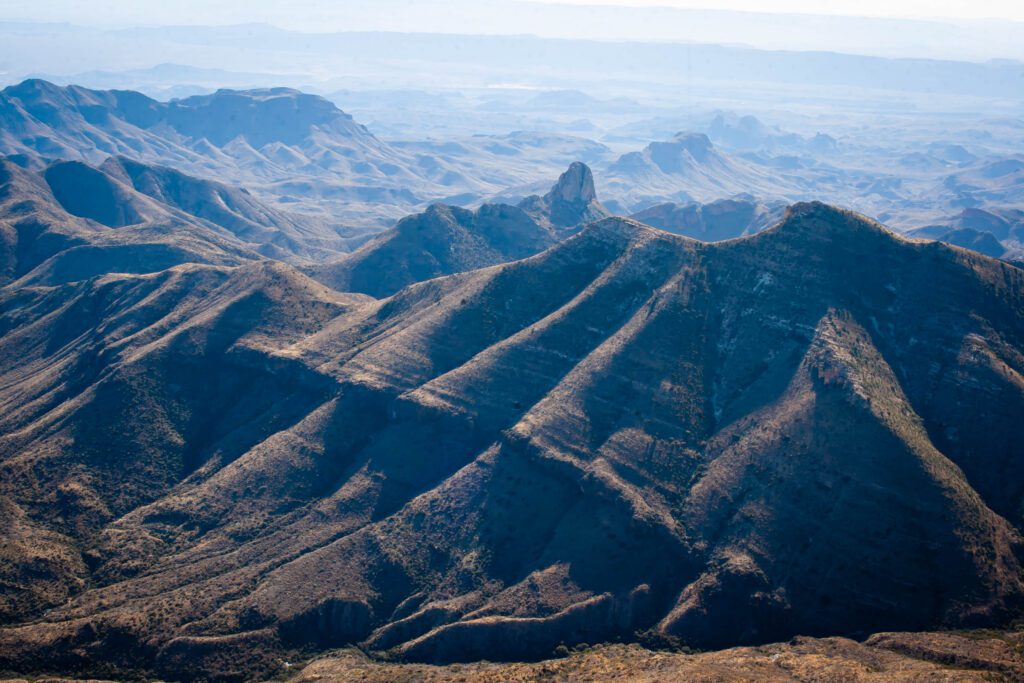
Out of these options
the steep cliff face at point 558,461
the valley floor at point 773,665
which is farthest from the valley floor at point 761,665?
the steep cliff face at point 558,461

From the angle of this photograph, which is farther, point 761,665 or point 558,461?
point 558,461

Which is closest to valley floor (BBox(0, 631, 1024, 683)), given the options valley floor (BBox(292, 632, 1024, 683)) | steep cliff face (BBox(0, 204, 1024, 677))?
valley floor (BBox(292, 632, 1024, 683))

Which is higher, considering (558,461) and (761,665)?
(558,461)

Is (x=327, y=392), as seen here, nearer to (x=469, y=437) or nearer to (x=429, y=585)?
(x=469, y=437)

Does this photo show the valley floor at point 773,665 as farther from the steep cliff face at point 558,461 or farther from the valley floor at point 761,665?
the steep cliff face at point 558,461

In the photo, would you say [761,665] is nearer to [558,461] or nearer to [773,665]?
[773,665]

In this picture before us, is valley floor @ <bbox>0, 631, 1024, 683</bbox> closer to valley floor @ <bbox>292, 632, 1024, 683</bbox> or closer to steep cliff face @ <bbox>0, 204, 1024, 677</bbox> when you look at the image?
valley floor @ <bbox>292, 632, 1024, 683</bbox>

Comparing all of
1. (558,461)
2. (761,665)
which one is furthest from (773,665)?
(558,461)

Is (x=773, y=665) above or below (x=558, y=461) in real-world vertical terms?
below

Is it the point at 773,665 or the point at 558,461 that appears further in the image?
the point at 558,461
